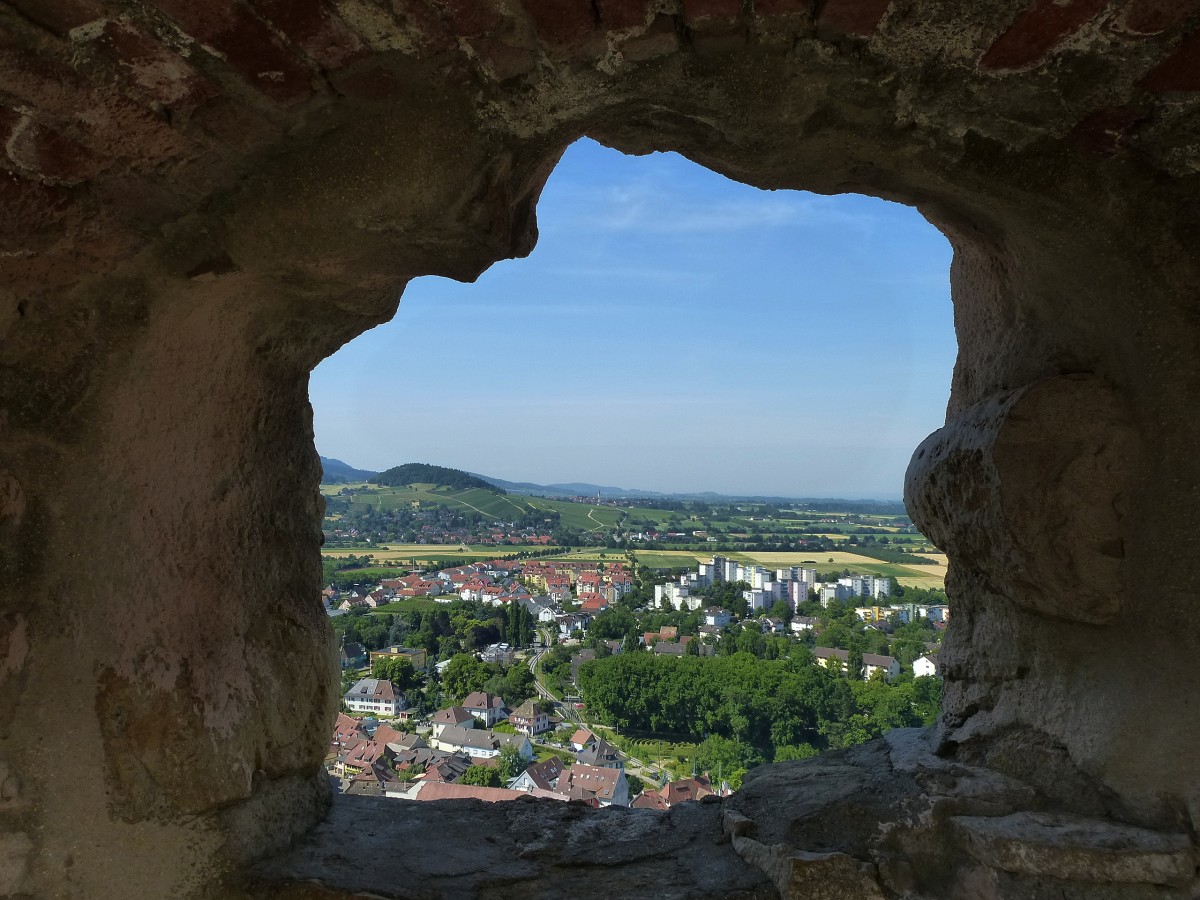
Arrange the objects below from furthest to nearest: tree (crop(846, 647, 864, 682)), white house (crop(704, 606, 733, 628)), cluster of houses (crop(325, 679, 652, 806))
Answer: white house (crop(704, 606, 733, 628)) → tree (crop(846, 647, 864, 682)) → cluster of houses (crop(325, 679, 652, 806))

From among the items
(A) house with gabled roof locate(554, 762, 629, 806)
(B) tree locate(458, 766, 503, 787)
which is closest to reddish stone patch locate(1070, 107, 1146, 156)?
(A) house with gabled roof locate(554, 762, 629, 806)

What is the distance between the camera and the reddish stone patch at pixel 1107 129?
3.55 feet

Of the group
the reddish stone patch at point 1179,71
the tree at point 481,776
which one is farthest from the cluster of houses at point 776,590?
the reddish stone patch at point 1179,71

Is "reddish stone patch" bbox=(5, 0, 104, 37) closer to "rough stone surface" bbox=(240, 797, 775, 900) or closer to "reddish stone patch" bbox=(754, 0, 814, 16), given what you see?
"reddish stone patch" bbox=(754, 0, 814, 16)

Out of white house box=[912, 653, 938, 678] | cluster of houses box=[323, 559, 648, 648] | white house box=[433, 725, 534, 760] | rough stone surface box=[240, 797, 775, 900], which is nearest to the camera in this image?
rough stone surface box=[240, 797, 775, 900]

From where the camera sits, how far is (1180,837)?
113 cm

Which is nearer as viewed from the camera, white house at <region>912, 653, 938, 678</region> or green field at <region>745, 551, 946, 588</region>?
white house at <region>912, 653, 938, 678</region>

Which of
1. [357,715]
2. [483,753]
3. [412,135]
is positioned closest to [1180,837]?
[412,135]

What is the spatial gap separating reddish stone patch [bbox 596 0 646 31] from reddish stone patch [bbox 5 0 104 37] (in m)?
0.59

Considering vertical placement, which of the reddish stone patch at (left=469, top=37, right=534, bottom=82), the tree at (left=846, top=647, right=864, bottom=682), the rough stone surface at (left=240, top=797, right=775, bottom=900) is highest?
the reddish stone patch at (left=469, top=37, right=534, bottom=82)

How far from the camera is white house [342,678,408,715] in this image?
17.8 feet

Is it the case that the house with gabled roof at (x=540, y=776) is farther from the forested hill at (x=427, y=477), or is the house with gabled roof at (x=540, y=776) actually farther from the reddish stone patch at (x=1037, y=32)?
the forested hill at (x=427, y=477)

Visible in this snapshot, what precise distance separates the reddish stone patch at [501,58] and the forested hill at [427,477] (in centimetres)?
1267

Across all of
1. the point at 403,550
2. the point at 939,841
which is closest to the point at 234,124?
the point at 939,841
